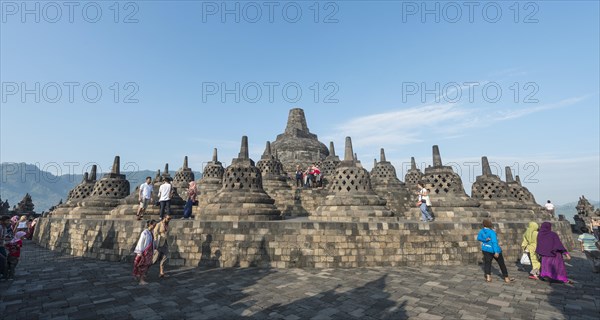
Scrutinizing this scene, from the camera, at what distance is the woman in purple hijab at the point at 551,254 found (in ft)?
23.0

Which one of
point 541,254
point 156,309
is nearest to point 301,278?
point 156,309

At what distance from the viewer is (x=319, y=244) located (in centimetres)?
902

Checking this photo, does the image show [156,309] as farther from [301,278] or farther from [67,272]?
[67,272]

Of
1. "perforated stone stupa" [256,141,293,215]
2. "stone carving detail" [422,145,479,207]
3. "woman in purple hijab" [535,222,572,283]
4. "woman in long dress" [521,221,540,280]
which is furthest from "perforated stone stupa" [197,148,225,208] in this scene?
"woman in purple hijab" [535,222,572,283]

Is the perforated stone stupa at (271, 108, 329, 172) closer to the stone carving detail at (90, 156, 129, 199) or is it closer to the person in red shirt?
the stone carving detail at (90, 156, 129, 199)

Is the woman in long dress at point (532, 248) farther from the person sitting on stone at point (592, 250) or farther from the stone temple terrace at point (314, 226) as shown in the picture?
the person sitting on stone at point (592, 250)

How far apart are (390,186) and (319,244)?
54.9 feet

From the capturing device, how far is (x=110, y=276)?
7672 millimetres

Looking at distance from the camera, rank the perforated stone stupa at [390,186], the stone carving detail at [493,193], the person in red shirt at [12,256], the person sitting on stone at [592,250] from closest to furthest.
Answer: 1. the person in red shirt at [12,256]
2. the person sitting on stone at [592,250]
3. the stone carving detail at [493,193]
4. the perforated stone stupa at [390,186]

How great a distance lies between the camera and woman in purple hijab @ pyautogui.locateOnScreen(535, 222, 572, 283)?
7.02m

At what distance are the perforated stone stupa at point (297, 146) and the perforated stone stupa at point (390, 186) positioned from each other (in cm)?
889

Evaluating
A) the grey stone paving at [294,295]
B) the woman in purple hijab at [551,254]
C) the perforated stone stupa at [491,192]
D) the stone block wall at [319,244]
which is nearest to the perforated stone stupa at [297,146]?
the perforated stone stupa at [491,192]

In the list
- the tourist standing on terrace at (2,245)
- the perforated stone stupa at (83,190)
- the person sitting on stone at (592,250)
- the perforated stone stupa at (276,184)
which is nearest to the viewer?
the tourist standing on terrace at (2,245)

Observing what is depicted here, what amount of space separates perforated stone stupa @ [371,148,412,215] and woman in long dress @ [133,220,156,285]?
56.8ft
